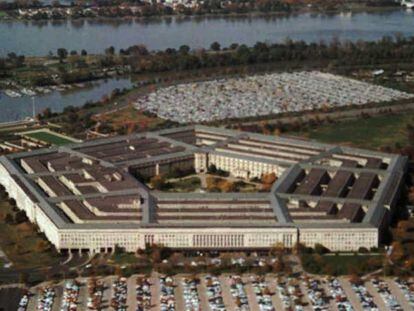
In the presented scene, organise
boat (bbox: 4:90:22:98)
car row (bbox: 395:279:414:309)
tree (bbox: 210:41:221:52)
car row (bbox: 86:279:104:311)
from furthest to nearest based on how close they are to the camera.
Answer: tree (bbox: 210:41:221:52), boat (bbox: 4:90:22:98), car row (bbox: 395:279:414:309), car row (bbox: 86:279:104:311)

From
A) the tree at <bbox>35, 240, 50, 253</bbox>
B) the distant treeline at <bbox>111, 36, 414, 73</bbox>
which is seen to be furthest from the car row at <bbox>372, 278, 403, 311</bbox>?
the distant treeline at <bbox>111, 36, 414, 73</bbox>

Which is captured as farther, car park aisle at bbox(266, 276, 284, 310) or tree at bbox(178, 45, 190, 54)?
tree at bbox(178, 45, 190, 54)

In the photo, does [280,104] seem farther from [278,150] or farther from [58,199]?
[58,199]

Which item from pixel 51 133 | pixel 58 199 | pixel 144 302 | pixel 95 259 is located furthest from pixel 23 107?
pixel 144 302

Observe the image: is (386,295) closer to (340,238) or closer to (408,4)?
(340,238)

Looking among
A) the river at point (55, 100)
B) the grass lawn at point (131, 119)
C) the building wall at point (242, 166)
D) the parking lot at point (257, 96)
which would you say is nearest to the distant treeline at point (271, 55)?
the river at point (55, 100)

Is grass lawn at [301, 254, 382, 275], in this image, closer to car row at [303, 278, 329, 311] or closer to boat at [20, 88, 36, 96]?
car row at [303, 278, 329, 311]

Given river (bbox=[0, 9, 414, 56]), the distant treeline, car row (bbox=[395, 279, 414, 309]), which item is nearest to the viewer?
car row (bbox=[395, 279, 414, 309])

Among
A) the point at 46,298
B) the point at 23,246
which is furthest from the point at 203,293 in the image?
the point at 23,246
